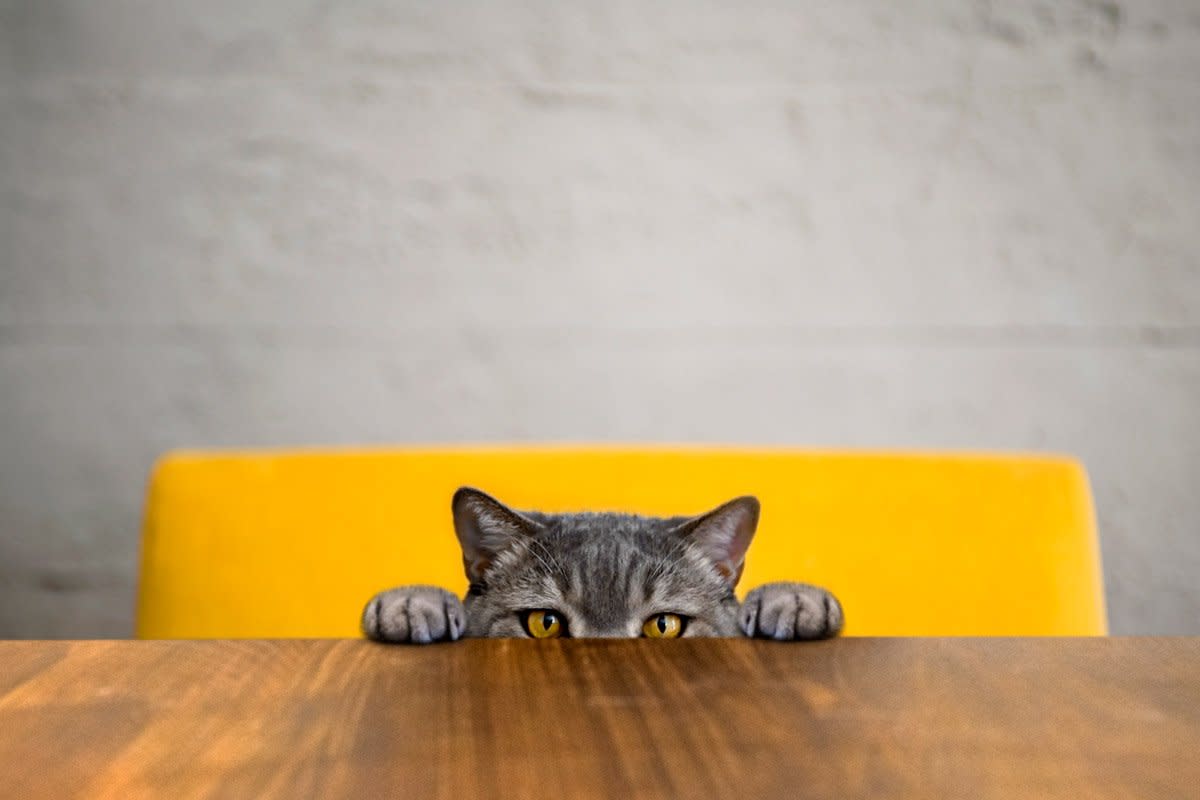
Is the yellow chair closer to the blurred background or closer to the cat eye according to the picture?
the cat eye

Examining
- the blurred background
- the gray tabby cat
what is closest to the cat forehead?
the gray tabby cat

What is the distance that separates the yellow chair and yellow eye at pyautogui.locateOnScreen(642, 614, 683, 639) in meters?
0.15

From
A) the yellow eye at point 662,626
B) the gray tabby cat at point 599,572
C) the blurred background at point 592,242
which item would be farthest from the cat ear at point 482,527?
the blurred background at point 592,242

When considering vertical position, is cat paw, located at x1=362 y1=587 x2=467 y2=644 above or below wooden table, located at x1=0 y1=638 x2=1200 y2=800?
above

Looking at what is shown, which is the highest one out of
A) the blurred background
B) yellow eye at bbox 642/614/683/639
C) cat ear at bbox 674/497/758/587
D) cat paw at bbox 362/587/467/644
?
the blurred background

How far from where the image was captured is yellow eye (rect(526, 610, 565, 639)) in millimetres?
1010

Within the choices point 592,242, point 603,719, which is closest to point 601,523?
point 603,719

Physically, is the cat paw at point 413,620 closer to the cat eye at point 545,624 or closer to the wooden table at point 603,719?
the wooden table at point 603,719

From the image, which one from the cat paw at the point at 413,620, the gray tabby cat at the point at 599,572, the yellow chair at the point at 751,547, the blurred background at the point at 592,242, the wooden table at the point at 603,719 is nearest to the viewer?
the wooden table at the point at 603,719

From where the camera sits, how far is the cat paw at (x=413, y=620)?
2.31 ft

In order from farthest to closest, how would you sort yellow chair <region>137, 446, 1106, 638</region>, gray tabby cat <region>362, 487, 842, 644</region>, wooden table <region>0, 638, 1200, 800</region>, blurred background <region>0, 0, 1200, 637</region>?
blurred background <region>0, 0, 1200, 637</region> → yellow chair <region>137, 446, 1106, 638</region> → gray tabby cat <region>362, 487, 842, 644</region> → wooden table <region>0, 638, 1200, 800</region>

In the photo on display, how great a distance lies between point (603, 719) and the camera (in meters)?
0.52

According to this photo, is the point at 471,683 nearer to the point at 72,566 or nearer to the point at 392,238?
the point at 392,238

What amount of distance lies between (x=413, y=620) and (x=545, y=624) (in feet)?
1.05
